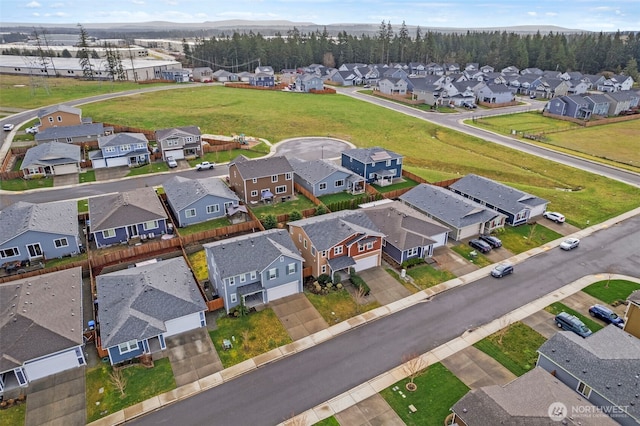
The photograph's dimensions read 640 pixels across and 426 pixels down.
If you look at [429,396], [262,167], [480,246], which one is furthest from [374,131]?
[429,396]

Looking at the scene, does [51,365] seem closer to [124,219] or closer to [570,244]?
[124,219]

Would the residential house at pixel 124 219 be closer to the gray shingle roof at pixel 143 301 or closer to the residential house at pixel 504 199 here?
the gray shingle roof at pixel 143 301

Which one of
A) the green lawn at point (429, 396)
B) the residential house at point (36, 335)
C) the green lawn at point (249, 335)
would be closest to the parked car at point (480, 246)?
the green lawn at point (429, 396)

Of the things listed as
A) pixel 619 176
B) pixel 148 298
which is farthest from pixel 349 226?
pixel 619 176

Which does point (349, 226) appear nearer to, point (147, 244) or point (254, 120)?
point (147, 244)

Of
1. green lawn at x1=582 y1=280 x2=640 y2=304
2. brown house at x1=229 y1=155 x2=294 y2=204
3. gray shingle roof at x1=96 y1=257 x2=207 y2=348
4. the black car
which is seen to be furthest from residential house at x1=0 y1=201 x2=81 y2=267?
green lawn at x1=582 y1=280 x2=640 y2=304
